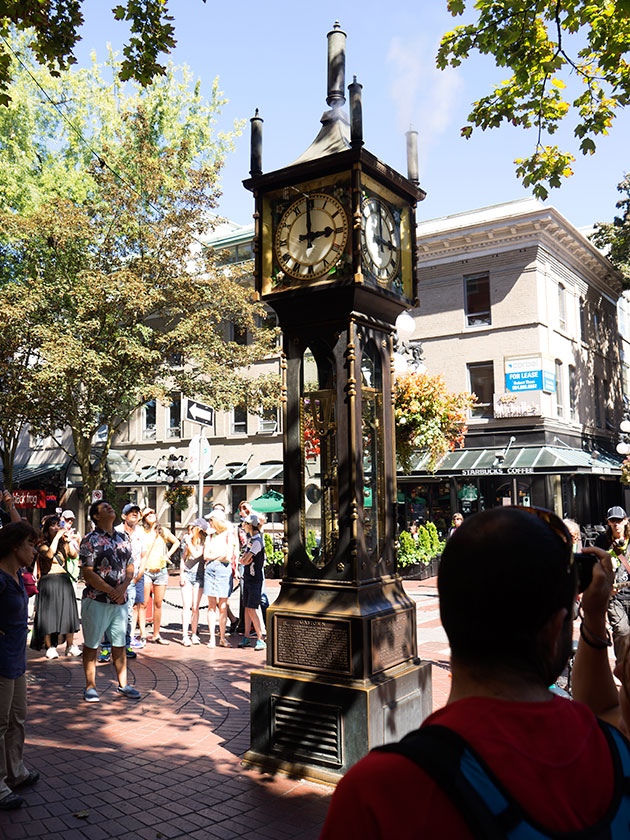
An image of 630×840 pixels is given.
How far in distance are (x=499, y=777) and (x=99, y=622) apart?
7032mm

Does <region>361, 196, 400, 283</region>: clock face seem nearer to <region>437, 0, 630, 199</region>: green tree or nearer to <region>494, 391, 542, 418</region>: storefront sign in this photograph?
<region>437, 0, 630, 199</region>: green tree

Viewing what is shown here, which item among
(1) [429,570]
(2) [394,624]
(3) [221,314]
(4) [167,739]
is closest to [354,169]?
(2) [394,624]

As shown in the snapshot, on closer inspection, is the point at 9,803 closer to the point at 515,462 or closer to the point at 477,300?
the point at 515,462

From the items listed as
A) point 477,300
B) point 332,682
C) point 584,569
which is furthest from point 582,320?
point 584,569

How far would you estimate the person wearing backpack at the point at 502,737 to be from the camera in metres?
1.18

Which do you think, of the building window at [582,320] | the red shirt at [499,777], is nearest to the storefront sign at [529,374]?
the building window at [582,320]

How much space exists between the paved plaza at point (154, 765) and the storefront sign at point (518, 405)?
17781 mm

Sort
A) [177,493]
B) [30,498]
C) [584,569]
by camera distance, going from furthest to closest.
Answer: [30,498] → [177,493] → [584,569]

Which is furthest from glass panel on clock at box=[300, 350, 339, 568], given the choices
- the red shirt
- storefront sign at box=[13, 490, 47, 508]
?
storefront sign at box=[13, 490, 47, 508]

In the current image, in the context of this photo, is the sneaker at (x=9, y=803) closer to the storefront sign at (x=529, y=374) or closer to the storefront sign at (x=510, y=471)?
the storefront sign at (x=510, y=471)

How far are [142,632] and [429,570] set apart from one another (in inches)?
436

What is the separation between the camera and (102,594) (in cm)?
762

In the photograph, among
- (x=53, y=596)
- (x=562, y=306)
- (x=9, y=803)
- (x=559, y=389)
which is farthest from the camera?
(x=562, y=306)

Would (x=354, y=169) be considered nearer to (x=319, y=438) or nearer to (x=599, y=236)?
(x=319, y=438)
